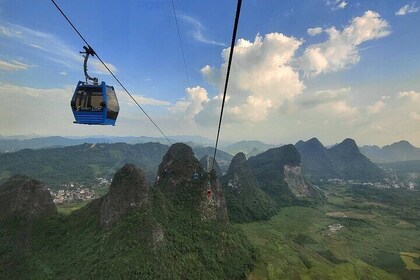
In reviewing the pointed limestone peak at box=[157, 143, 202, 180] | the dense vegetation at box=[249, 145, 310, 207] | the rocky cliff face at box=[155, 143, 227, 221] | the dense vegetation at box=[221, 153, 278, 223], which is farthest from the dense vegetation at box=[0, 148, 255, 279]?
the dense vegetation at box=[249, 145, 310, 207]

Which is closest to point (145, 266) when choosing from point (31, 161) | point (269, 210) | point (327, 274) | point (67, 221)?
point (67, 221)

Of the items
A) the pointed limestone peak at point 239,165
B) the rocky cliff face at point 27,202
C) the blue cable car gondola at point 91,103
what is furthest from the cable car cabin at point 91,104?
the pointed limestone peak at point 239,165

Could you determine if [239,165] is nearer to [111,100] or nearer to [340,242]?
[340,242]

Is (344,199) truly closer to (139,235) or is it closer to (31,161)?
(139,235)

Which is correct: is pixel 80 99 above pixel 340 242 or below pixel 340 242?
above

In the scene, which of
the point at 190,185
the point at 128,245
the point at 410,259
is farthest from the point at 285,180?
the point at 128,245

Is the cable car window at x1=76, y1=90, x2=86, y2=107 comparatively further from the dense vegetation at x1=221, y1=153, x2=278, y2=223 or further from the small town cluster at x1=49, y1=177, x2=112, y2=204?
the small town cluster at x1=49, y1=177, x2=112, y2=204

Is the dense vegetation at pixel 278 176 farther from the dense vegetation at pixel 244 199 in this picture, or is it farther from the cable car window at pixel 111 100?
the cable car window at pixel 111 100

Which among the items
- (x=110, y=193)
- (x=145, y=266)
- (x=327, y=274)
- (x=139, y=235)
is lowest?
(x=327, y=274)
